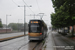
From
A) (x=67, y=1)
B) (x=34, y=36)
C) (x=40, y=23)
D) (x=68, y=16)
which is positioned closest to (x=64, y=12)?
(x=68, y=16)

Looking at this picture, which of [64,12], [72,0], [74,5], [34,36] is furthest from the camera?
[64,12]

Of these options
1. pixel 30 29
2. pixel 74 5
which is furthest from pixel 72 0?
pixel 30 29

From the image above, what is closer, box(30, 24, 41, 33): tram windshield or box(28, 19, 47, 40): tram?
box(28, 19, 47, 40): tram

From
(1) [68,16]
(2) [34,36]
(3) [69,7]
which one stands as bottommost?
(2) [34,36]

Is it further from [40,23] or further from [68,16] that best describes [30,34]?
[68,16]

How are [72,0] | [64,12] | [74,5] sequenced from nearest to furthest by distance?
1. [72,0]
2. [74,5]
3. [64,12]

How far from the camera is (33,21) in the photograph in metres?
18.5

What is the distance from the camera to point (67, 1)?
2088 centimetres

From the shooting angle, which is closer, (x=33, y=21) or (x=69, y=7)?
(x=33, y=21)

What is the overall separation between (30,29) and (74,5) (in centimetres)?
999

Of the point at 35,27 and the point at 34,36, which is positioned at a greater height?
the point at 35,27

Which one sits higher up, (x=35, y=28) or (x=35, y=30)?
(x=35, y=28)

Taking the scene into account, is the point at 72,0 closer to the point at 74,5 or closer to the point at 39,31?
the point at 74,5

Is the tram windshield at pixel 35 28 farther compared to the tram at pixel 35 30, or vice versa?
the tram windshield at pixel 35 28
